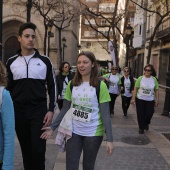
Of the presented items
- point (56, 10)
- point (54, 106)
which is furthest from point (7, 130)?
point (56, 10)

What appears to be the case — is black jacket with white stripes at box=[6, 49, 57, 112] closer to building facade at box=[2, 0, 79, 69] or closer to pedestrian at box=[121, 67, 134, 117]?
pedestrian at box=[121, 67, 134, 117]

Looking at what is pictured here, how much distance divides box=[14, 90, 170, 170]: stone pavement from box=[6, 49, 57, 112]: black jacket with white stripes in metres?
1.69

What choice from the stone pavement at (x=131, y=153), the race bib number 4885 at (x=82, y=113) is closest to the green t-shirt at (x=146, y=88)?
the stone pavement at (x=131, y=153)

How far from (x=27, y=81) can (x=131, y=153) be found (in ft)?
10.2

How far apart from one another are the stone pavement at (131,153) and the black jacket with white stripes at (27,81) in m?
1.69

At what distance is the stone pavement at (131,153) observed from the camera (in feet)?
15.9

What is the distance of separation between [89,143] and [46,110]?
734 millimetres

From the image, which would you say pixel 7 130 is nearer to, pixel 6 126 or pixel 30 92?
pixel 6 126

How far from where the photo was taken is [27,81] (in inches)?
130

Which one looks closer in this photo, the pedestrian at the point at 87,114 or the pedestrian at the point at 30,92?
the pedestrian at the point at 87,114

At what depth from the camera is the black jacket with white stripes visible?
3.31 meters

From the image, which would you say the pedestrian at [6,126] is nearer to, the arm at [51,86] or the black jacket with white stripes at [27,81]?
the black jacket with white stripes at [27,81]

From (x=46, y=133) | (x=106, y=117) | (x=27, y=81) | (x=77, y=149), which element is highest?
(x=27, y=81)

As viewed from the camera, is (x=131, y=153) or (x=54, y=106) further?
(x=131, y=153)
